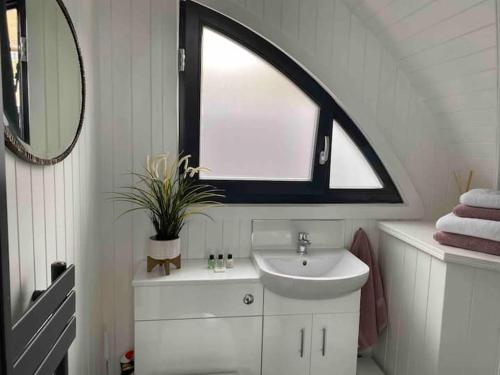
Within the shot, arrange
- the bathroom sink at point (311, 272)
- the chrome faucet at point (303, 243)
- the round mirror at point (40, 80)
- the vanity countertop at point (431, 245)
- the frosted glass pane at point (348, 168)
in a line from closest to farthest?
the round mirror at point (40, 80)
the vanity countertop at point (431, 245)
the bathroom sink at point (311, 272)
the chrome faucet at point (303, 243)
the frosted glass pane at point (348, 168)

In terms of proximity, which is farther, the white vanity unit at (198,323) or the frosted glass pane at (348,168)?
the frosted glass pane at (348,168)

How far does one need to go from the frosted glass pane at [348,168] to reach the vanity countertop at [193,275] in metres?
0.74

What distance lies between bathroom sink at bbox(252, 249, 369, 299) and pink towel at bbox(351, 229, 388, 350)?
11 centimetres

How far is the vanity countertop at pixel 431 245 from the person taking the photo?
1396 mm

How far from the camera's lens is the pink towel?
188 centimetres

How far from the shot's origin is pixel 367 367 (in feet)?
6.55

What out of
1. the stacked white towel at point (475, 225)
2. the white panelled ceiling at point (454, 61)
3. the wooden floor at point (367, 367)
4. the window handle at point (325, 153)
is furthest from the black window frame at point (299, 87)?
the wooden floor at point (367, 367)

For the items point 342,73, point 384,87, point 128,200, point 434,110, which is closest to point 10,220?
point 128,200

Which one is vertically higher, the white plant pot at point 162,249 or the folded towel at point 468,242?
the folded towel at point 468,242

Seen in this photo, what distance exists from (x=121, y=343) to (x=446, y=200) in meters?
2.03

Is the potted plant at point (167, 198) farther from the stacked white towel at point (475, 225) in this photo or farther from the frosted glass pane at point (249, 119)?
the stacked white towel at point (475, 225)

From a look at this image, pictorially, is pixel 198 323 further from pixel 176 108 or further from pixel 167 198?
pixel 176 108

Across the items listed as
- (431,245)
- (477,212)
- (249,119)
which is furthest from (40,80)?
(477,212)

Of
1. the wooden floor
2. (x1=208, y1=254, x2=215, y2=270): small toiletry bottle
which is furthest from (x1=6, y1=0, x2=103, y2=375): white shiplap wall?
the wooden floor
